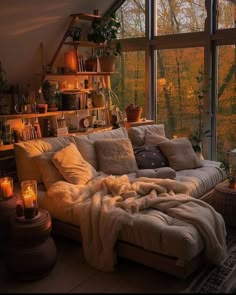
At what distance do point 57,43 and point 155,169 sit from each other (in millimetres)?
2205

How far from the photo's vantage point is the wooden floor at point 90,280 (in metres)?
2.72

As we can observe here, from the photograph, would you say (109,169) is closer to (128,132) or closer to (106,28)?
(128,132)

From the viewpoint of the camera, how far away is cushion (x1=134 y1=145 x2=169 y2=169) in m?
4.28

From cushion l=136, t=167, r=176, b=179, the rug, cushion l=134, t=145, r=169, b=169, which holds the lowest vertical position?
the rug

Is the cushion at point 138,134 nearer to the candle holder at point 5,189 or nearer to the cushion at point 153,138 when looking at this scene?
the cushion at point 153,138

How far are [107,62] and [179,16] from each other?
1.19 meters

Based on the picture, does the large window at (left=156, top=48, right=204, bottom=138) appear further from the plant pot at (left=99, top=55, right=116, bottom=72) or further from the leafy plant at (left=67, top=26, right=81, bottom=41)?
the leafy plant at (left=67, top=26, right=81, bottom=41)

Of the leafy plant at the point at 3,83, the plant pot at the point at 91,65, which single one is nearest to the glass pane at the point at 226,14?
the plant pot at the point at 91,65

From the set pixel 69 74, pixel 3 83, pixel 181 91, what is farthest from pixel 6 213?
pixel 181 91

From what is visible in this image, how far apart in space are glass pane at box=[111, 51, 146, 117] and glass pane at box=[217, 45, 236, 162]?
1.22 metres

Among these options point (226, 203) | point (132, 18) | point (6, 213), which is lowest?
point (226, 203)

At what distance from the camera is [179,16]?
5301 mm

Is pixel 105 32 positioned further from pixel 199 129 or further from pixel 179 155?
pixel 179 155

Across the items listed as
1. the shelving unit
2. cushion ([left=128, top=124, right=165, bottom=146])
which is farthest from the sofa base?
the shelving unit
